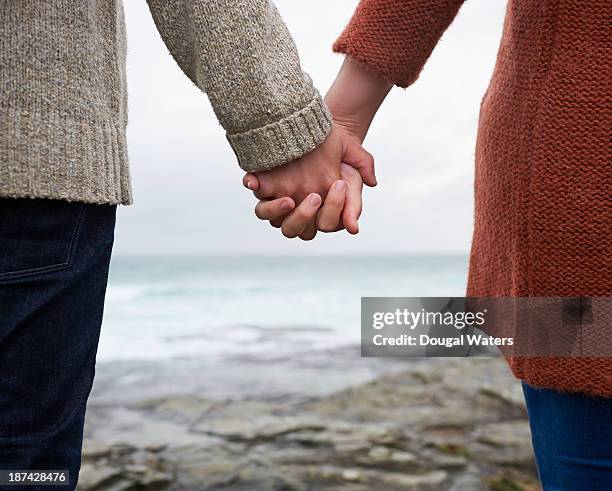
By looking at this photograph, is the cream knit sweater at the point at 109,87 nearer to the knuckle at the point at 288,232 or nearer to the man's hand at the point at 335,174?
the man's hand at the point at 335,174

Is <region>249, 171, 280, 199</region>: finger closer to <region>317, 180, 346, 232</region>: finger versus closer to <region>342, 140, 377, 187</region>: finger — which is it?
<region>317, 180, 346, 232</region>: finger

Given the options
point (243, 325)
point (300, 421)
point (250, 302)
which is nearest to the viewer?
point (300, 421)

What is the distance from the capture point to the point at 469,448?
149 inches

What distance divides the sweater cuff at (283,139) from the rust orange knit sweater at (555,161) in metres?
0.35

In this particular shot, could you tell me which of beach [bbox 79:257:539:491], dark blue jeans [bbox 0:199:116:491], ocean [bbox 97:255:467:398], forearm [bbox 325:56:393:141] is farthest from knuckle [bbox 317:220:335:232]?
ocean [bbox 97:255:467:398]

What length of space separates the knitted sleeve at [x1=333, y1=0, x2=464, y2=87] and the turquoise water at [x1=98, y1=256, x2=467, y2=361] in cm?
793

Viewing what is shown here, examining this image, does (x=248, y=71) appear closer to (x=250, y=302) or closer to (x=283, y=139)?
(x=283, y=139)

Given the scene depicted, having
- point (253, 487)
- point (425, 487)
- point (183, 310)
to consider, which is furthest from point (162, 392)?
point (183, 310)

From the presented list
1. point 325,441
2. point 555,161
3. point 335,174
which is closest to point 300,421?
point 325,441

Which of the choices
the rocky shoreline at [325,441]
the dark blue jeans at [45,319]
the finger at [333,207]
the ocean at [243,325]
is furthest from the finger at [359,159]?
the ocean at [243,325]

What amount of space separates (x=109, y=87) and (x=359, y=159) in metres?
0.64

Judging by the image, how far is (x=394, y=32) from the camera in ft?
4.46

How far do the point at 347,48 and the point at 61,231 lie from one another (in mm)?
704

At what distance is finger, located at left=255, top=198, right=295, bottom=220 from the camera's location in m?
1.38
